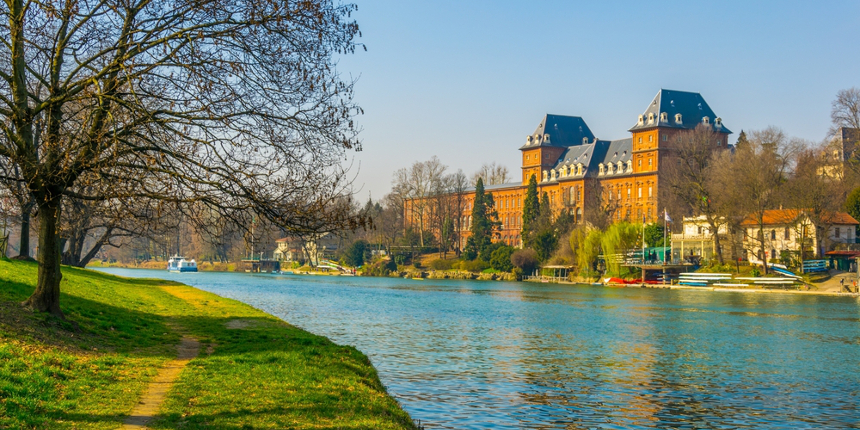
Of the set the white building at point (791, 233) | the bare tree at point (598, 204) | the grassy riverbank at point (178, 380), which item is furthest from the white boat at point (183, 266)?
the grassy riverbank at point (178, 380)

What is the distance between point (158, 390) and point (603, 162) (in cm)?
12438

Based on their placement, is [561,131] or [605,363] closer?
[605,363]

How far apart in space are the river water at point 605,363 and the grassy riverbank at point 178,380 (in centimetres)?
213

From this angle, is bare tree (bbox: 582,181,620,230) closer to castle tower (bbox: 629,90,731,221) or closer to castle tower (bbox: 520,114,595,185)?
castle tower (bbox: 629,90,731,221)

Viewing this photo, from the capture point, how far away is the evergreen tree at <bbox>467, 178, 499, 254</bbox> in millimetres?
118750

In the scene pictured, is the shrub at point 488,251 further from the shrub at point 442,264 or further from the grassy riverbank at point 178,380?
the grassy riverbank at point 178,380

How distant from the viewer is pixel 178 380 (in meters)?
12.8

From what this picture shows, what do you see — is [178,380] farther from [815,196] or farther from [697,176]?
[697,176]

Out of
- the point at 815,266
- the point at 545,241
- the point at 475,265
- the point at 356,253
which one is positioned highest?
the point at 545,241

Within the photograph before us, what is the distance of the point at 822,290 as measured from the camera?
67.9m

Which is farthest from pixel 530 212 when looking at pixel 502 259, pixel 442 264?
pixel 442 264

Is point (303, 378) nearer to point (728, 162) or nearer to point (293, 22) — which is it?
point (293, 22)

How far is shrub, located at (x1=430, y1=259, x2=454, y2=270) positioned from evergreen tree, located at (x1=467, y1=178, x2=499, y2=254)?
13.4ft

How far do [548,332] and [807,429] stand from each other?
17943 mm
